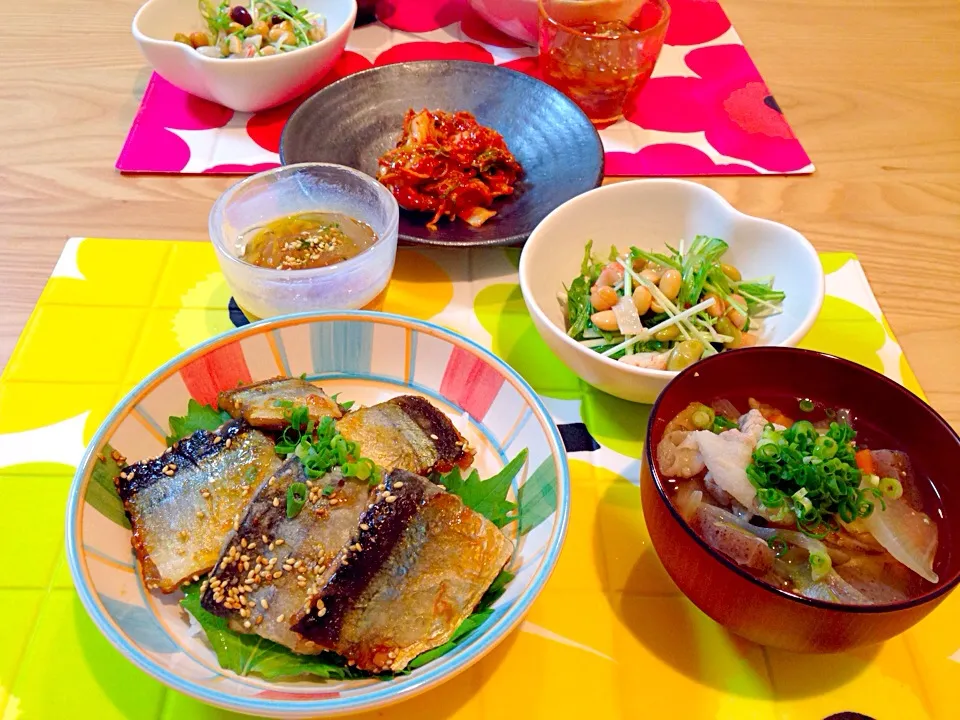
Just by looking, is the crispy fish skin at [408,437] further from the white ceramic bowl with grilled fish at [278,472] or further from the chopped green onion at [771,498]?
the chopped green onion at [771,498]

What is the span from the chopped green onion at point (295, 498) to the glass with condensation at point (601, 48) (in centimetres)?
194

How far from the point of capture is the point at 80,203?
2.28 meters

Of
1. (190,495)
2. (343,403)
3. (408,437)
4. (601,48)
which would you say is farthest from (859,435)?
(601,48)

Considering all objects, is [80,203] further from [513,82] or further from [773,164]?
[773,164]

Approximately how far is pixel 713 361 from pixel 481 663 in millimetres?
741

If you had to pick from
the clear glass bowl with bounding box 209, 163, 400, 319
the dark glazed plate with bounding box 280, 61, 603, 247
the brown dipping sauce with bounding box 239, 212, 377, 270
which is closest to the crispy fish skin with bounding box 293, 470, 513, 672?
the clear glass bowl with bounding box 209, 163, 400, 319

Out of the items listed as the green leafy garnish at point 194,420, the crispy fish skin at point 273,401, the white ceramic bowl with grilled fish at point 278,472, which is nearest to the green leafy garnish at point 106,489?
the white ceramic bowl with grilled fish at point 278,472

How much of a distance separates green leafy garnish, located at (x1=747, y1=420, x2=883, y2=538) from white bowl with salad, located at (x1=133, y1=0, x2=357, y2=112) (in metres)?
2.11

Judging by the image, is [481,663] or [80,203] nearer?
[481,663]

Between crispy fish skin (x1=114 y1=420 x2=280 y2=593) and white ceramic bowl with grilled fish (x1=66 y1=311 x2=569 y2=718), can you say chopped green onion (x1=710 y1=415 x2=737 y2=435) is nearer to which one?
white ceramic bowl with grilled fish (x1=66 y1=311 x2=569 y2=718)

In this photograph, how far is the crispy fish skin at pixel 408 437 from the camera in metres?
1.47

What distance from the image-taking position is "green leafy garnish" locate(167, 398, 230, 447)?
4.98 ft

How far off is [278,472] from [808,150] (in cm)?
234

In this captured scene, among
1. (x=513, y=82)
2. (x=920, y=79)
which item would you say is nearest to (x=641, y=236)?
(x=513, y=82)
